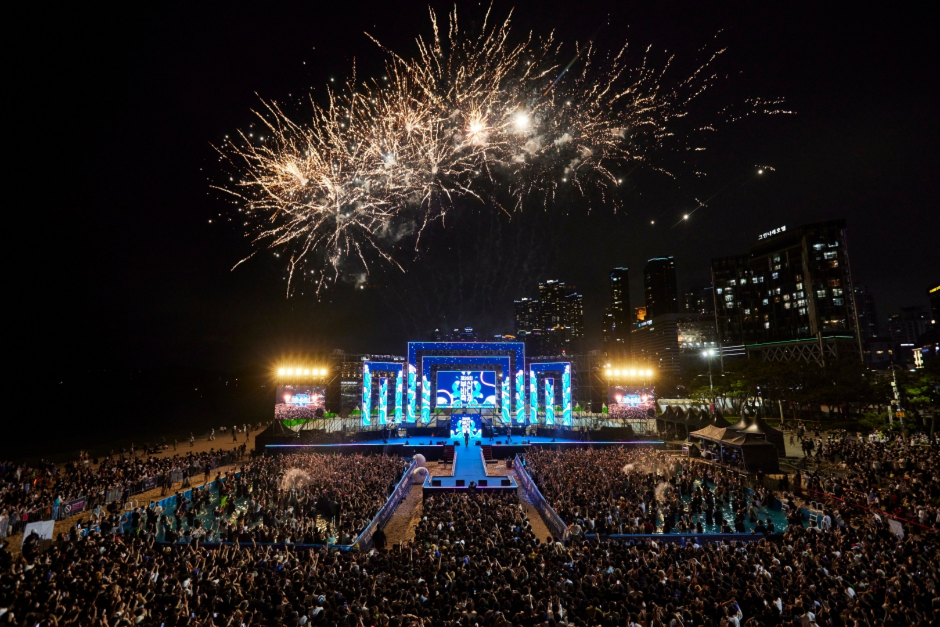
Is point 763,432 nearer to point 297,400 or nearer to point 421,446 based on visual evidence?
point 421,446

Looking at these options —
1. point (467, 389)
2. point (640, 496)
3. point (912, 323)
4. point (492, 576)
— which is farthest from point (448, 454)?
point (912, 323)

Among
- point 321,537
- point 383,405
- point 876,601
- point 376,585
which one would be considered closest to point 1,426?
point 383,405

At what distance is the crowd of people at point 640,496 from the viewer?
47.3 feet

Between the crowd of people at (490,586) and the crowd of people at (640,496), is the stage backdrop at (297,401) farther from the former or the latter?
the crowd of people at (490,586)

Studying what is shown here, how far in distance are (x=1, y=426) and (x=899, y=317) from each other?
959 feet

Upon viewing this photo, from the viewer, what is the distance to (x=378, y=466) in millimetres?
21453

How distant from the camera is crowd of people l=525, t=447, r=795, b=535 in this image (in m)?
14.4

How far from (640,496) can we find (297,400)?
94.5ft

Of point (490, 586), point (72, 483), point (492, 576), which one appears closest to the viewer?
point (490, 586)

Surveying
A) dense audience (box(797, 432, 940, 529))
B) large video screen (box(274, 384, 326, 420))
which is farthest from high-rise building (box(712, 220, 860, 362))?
large video screen (box(274, 384, 326, 420))

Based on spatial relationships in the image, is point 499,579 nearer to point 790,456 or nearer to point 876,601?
point 876,601

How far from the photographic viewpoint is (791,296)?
8094 cm

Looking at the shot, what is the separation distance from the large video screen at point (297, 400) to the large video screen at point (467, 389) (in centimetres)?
1033

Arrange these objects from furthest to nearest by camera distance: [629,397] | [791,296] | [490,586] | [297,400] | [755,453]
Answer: [791,296] → [629,397] → [297,400] → [755,453] → [490,586]
